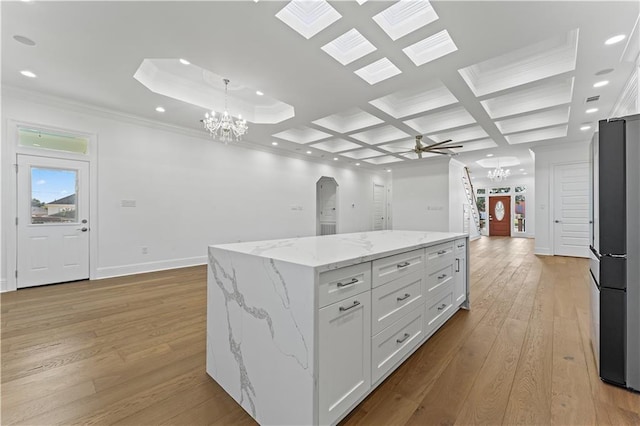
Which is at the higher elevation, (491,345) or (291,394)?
(291,394)

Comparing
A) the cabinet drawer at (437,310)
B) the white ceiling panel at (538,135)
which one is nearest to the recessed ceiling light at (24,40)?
the cabinet drawer at (437,310)

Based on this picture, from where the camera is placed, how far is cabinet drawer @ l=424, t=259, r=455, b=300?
7.57 feet

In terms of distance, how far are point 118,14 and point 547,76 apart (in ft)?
16.4

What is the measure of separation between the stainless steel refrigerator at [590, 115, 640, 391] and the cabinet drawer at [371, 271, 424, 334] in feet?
3.79

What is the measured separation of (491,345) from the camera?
2270 millimetres

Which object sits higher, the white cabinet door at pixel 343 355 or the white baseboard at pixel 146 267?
the white cabinet door at pixel 343 355

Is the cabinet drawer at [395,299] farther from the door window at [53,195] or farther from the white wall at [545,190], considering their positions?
the white wall at [545,190]

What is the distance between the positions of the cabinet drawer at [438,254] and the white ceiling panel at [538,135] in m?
5.09

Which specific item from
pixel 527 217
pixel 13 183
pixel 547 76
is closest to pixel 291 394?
pixel 547 76

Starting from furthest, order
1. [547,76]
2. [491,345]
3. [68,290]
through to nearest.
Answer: [68,290] → [547,76] → [491,345]

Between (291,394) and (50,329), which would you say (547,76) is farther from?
(50,329)

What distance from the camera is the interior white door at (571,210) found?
6.70 metres

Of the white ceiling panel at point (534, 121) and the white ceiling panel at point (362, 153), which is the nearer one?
the white ceiling panel at point (534, 121)

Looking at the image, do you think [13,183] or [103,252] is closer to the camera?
[13,183]
